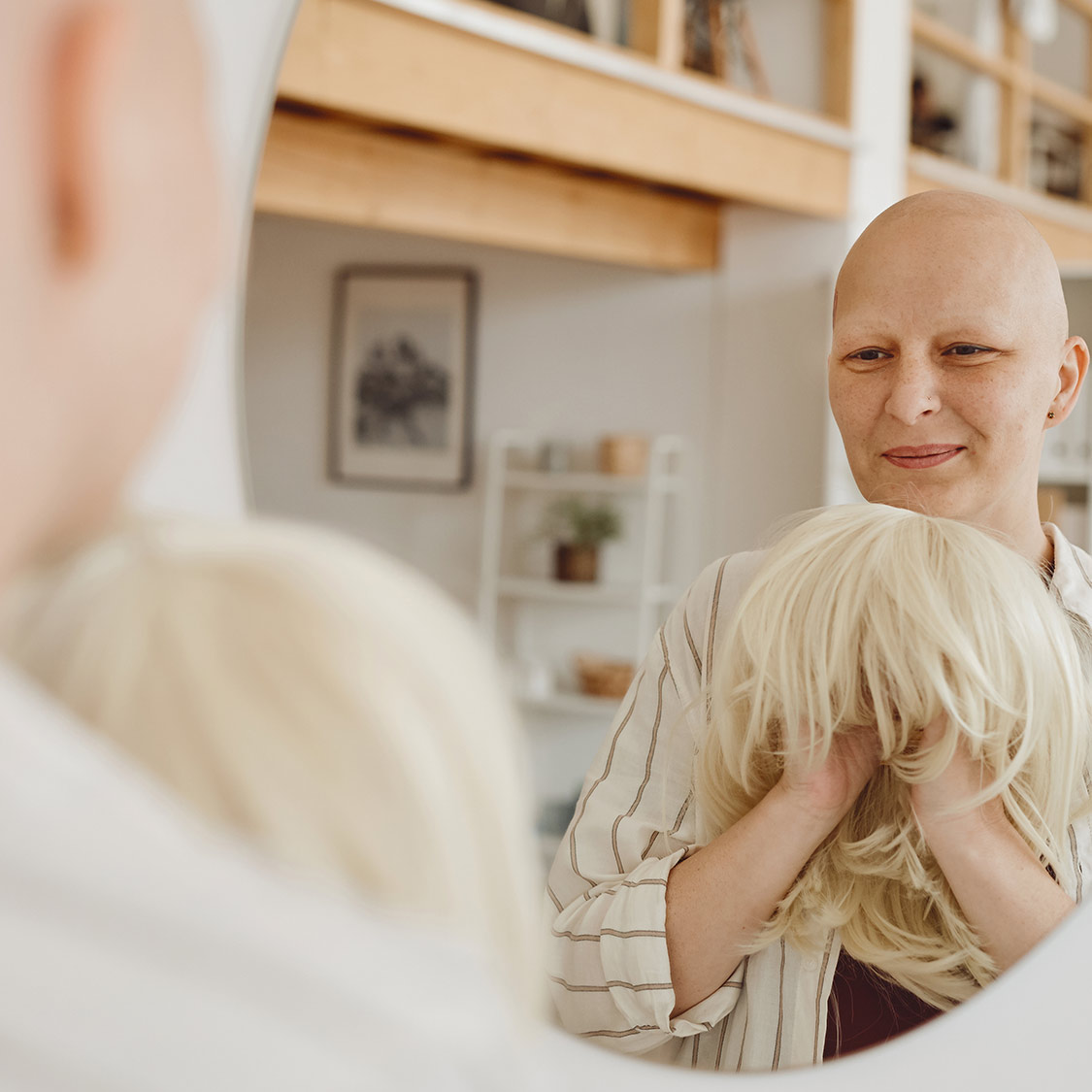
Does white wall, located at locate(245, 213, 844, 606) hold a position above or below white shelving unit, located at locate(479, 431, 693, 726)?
above

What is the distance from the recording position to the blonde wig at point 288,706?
0.22 metres

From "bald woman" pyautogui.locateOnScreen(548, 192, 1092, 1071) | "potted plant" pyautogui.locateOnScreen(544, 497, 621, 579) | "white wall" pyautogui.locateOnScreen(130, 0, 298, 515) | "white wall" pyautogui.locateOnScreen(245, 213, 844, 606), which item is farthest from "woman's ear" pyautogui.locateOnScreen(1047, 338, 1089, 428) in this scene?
"white wall" pyautogui.locateOnScreen(130, 0, 298, 515)

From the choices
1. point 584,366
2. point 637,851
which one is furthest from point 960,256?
point 637,851

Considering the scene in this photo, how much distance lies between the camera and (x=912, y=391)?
449mm

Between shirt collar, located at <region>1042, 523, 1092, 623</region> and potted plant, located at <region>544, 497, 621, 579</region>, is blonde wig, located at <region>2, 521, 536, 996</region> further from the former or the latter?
shirt collar, located at <region>1042, 523, 1092, 623</region>

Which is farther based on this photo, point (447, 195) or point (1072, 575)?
point (1072, 575)

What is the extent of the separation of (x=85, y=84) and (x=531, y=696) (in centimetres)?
22

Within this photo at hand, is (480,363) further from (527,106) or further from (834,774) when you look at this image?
(834,774)

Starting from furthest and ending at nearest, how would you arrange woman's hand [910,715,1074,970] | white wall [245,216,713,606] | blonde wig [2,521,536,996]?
1. woman's hand [910,715,1074,970]
2. white wall [245,216,713,606]
3. blonde wig [2,521,536,996]

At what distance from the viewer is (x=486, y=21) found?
0.38m

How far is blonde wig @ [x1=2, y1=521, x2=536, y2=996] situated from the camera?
0.22m

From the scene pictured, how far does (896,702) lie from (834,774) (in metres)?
0.04

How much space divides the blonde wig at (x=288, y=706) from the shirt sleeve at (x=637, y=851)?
0.59 ft

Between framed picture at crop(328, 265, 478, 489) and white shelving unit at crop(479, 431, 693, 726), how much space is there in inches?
0.7
